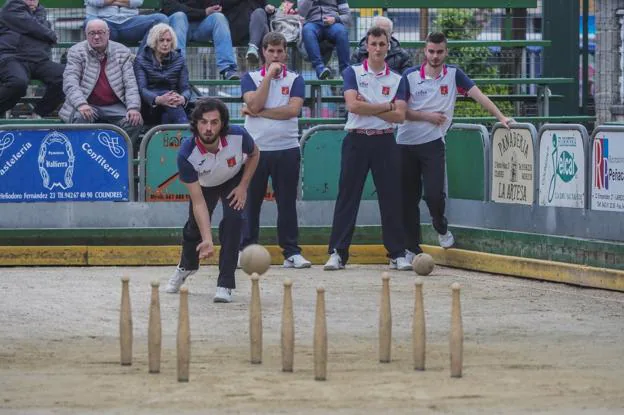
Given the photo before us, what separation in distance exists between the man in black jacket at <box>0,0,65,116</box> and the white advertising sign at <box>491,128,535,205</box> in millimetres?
5272

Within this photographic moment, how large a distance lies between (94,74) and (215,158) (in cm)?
448

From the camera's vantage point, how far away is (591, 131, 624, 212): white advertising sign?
44.6ft

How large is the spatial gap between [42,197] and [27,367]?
20.7 feet

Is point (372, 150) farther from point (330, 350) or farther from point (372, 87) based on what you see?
point (330, 350)

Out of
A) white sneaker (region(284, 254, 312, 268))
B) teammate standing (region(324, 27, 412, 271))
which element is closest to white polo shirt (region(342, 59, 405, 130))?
teammate standing (region(324, 27, 412, 271))

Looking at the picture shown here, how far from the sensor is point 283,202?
14.9 metres

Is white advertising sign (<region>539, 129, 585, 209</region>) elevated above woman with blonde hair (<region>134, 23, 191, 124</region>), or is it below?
below

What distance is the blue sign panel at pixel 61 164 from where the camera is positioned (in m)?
15.7

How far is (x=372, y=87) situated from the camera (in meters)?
14.6

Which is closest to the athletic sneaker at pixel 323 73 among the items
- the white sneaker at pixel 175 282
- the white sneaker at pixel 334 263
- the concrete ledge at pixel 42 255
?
the white sneaker at pixel 334 263

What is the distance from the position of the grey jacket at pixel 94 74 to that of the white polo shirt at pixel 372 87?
294 centimetres

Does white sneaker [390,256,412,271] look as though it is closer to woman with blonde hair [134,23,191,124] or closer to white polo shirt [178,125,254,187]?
white polo shirt [178,125,254,187]

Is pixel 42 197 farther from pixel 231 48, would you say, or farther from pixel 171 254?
pixel 231 48

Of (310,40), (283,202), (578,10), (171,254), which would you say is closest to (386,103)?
(283,202)
